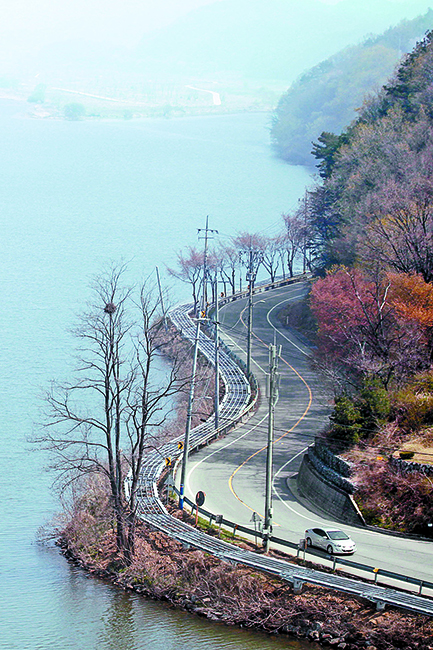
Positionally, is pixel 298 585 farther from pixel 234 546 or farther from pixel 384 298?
pixel 384 298

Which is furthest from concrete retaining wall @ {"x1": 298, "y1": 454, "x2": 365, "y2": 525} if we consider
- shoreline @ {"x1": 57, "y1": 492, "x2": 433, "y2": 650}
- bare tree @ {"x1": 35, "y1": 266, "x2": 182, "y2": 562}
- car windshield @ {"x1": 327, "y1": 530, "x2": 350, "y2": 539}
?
bare tree @ {"x1": 35, "y1": 266, "x2": 182, "y2": 562}

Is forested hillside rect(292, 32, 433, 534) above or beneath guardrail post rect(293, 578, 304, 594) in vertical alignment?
above

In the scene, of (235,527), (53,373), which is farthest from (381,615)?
(53,373)

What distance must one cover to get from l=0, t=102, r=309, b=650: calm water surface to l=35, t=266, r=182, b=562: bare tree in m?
2.60

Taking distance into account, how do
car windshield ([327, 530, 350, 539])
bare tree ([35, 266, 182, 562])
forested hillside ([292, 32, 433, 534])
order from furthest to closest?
bare tree ([35, 266, 182, 562])
forested hillside ([292, 32, 433, 534])
car windshield ([327, 530, 350, 539])

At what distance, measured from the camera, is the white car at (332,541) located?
29.5m

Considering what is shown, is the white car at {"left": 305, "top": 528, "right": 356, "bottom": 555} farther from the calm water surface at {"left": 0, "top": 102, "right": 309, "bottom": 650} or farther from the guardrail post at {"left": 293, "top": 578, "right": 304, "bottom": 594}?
the calm water surface at {"left": 0, "top": 102, "right": 309, "bottom": 650}

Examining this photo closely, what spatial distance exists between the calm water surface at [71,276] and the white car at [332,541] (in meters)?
3.96

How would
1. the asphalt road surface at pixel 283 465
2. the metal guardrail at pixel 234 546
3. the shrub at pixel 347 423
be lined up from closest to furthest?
the metal guardrail at pixel 234 546
the asphalt road surface at pixel 283 465
the shrub at pixel 347 423

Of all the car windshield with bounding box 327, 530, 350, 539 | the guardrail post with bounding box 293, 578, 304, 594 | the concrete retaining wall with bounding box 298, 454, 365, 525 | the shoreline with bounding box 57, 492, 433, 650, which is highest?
the car windshield with bounding box 327, 530, 350, 539

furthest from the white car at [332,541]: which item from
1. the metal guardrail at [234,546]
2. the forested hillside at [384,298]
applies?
the forested hillside at [384,298]

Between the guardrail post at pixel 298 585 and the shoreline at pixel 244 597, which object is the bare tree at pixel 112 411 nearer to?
the shoreline at pixel 244 597

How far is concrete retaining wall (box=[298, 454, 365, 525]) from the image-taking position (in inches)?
1346

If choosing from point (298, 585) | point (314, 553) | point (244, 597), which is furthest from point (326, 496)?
point (298, 585)
